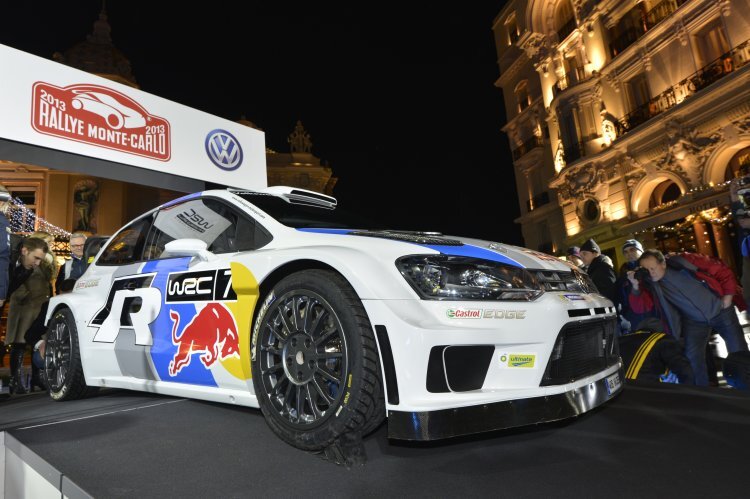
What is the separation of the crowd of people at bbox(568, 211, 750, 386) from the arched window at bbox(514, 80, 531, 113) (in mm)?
21867

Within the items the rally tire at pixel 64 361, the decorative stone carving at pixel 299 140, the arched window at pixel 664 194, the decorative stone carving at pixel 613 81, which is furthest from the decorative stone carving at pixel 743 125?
the decorative stone carving at pixel 299 140

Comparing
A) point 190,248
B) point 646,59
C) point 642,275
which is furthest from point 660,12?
point 190,248

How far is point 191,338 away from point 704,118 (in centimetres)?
1669

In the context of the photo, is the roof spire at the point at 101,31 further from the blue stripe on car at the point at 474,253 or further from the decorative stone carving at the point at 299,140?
the blue stripe on car at the point at 474,253

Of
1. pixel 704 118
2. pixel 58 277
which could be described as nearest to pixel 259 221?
pixel 58 277

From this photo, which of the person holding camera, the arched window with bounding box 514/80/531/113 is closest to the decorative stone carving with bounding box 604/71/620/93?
the arched window with bounding box 514/80/531/113

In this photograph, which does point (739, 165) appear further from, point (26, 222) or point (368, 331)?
point (26, 222)

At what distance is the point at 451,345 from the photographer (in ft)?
5.44

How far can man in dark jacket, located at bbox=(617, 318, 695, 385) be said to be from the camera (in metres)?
3.47

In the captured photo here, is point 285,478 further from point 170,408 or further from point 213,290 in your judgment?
point 170,408

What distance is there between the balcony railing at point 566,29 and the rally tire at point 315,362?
22246 millimetres

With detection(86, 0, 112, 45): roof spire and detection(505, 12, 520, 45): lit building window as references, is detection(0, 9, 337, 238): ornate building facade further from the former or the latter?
detection(505, 12, 520, 45): lit building window

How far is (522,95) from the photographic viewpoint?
963 inches

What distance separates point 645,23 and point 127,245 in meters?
19.5
